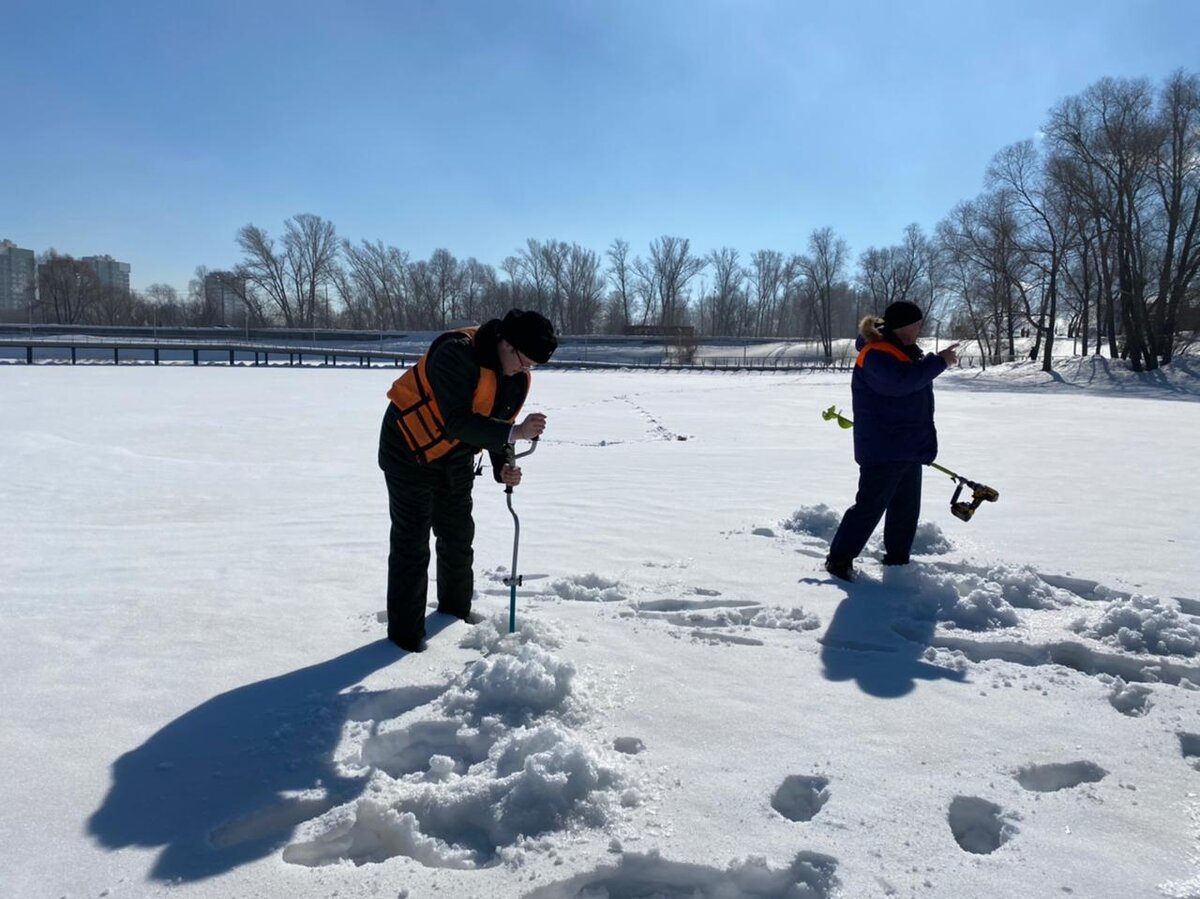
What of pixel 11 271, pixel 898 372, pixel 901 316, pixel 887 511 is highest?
pixel 11 271

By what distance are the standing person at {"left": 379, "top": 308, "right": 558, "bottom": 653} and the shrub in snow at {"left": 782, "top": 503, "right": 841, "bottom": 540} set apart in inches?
130

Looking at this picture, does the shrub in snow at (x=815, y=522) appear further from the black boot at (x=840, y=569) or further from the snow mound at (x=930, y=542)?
the black boot at (x=840, y=569)

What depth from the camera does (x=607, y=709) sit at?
128 inches

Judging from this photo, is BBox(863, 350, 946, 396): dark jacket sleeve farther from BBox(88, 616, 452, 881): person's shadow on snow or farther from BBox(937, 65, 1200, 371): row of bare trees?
BBox(937, 65, 1200, 371): row of bare trees

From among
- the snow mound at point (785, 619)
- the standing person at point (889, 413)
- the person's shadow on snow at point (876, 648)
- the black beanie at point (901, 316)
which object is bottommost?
the person's shadow on snow at point (876, 648)

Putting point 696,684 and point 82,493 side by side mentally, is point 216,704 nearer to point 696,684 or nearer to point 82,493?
point 696,684

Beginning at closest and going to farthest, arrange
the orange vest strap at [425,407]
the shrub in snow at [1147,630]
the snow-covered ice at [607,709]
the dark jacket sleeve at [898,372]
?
the snow-covered ice at [607,709], the orange vest strap at [425,407], the shrub in snow at [1147,630], the dark jacket sleeve at [898,372]

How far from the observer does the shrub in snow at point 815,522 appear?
250 inches

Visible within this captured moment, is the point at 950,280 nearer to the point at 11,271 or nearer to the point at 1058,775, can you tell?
the point at 1058,775

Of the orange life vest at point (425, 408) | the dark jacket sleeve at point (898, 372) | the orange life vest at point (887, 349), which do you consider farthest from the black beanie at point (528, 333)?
the dark jacket sleeve at point (898, 372)

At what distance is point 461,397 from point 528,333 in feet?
1.40

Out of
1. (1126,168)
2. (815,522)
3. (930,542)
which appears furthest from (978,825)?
(1126,168)

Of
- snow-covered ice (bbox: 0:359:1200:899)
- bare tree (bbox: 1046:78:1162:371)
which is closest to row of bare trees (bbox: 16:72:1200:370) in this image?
bare tree (bbox: 1046:78:1162:371)

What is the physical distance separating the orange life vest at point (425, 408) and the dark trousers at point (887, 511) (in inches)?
96.7
